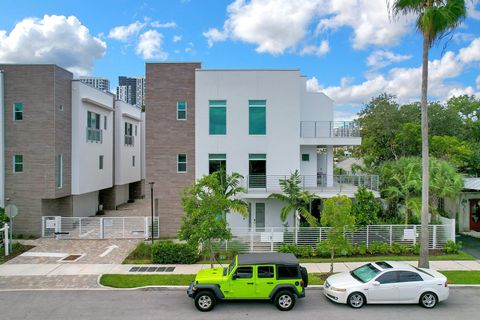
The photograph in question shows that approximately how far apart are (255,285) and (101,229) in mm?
13506

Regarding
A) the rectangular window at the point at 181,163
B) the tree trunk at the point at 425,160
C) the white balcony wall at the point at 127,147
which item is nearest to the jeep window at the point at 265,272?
the tree trunk at the point at 425,160

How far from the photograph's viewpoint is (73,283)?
15.2m

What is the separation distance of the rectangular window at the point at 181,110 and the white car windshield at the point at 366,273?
13.6 metres

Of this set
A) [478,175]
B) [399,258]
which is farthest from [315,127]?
[478,175]

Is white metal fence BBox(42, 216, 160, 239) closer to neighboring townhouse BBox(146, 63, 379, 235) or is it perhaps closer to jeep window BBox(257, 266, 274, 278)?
neighboring townhouse BBox(146, 63, 379, 235)

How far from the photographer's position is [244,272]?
12391 millimetres

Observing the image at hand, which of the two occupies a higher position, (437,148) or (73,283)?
(437,148)

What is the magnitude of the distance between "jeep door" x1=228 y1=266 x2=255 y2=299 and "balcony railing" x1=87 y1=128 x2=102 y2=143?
61.9 feet

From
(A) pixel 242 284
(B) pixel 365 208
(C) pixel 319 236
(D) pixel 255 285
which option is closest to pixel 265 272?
(D) pixel 255 285

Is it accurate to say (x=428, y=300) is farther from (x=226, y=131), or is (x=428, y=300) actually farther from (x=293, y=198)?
(x=226, y=131)

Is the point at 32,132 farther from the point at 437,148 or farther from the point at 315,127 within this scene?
the point at 437,148

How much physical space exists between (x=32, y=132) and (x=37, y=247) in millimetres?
6621

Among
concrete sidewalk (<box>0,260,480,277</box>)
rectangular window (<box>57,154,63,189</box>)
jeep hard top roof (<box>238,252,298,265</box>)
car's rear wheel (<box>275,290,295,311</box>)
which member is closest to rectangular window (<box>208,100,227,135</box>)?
concrete sidewalk (<box>0,260,480,277</box>)

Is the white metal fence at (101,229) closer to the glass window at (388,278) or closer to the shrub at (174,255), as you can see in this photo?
the shrub at (174,255)
